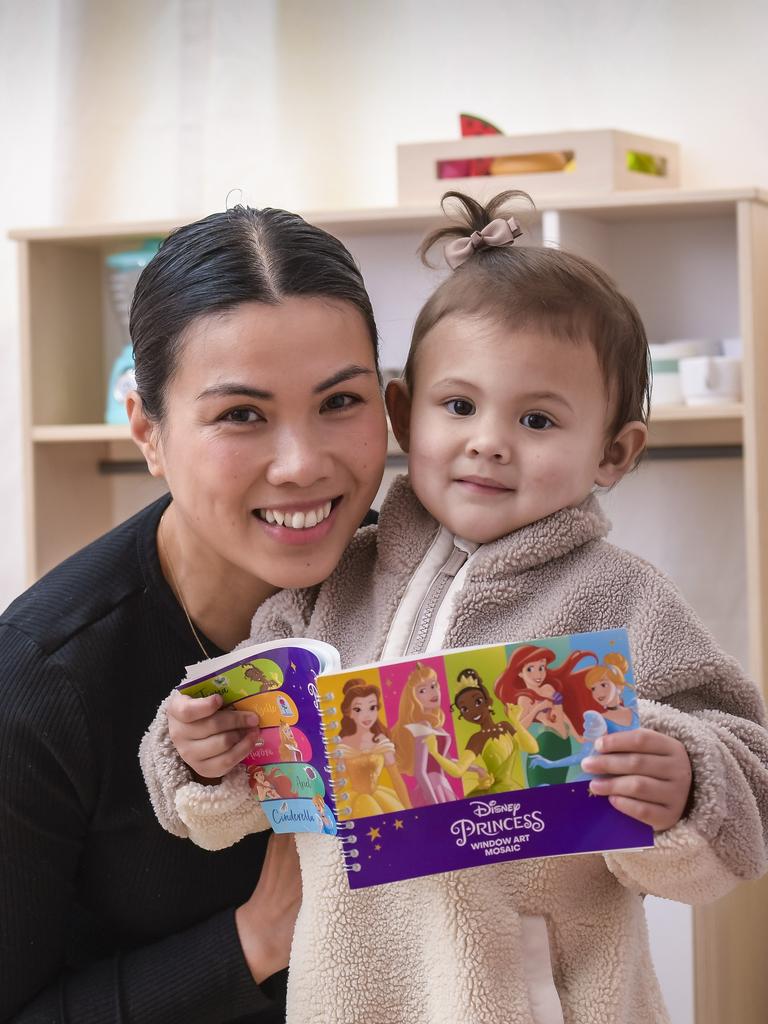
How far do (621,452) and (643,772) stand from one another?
0.34 m

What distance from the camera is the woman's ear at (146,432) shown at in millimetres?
1254

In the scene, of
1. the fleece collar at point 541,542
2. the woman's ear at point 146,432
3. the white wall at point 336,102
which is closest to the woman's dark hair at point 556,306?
the fleece collar at point 541,542

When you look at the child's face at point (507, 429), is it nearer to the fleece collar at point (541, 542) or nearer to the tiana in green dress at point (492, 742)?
the fleece collar at point (541, 542)

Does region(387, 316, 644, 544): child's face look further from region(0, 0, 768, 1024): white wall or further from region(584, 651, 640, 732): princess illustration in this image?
region(0, 0, 768, 1024): white wall

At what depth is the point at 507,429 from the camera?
42.5 inches

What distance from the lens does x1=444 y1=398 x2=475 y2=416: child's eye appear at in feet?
3.65

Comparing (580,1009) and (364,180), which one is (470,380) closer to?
(580,1009)

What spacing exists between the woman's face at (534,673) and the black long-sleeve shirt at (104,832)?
0.50 m

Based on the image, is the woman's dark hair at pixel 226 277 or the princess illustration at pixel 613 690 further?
the woman's dark hair at pixel 226 277

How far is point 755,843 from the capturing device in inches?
38.3

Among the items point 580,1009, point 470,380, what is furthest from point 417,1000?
point 470,380

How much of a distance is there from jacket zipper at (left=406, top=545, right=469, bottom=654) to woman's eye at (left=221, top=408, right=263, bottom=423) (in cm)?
21

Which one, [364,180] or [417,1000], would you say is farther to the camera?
[364,180]

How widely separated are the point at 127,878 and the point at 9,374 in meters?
1.62
